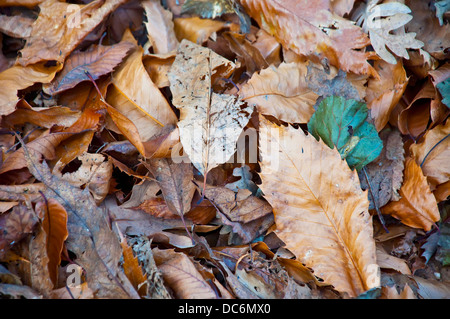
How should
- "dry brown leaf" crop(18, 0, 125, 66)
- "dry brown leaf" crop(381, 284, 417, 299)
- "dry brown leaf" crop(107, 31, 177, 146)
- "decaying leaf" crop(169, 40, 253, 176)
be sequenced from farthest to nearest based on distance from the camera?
"dry brown leaf" crop(18, 0, 125, 66), "dry brown leaf" crop(107, 31, 177, 146), "decaying leaf" crop(169, 40, 253, 176), "dry brown leaf" crop(381, 284, 417, 299)

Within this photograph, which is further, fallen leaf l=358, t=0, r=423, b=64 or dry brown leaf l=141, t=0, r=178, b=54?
dry brown leaf l=141, t=0, r=178, b=54

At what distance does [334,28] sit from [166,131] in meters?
0.68

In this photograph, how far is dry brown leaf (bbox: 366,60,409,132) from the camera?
117 cm

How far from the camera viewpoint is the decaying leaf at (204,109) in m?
1.05

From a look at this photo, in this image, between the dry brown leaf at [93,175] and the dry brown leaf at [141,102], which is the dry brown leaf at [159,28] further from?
the dry brown leaf at [93,175]

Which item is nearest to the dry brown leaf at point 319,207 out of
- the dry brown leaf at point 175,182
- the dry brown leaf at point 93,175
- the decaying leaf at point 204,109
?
the decaying leaf at point 204,109

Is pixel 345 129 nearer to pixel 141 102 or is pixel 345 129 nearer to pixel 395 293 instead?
pixel 395 293

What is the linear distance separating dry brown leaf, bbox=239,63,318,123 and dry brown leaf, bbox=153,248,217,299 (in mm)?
527

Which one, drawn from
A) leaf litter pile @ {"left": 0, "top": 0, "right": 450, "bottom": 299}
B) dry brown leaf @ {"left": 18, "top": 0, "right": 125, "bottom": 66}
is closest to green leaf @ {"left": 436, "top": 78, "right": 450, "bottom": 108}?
leaf litter pile @ {"left": 0, "top": 0, "right": 450, "bottom": 299}

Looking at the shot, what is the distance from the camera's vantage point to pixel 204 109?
110 cm

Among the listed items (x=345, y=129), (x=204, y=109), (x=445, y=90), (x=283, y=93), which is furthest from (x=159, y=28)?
(x=445, y=90)

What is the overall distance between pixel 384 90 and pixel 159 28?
858 millimetres

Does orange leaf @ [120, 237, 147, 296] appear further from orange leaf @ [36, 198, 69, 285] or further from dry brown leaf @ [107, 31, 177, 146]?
dry brown leaf @ [107, 31, 177, 146]
